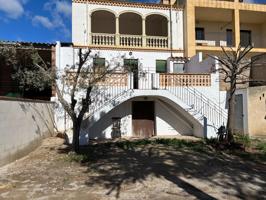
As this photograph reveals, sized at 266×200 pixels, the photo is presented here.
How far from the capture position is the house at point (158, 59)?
1627 centimetres

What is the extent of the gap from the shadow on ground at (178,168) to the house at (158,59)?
112 inches

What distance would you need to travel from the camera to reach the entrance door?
58.2 feet

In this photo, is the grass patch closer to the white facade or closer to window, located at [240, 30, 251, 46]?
the white facade

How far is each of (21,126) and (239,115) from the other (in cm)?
1132

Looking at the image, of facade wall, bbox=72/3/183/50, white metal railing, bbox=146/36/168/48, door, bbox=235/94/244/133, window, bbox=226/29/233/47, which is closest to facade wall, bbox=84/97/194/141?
door, bbox=235/94/244/133

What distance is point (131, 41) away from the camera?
21281mm

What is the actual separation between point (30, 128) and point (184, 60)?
11.6m

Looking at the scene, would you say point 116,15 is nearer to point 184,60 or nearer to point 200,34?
point 184,60

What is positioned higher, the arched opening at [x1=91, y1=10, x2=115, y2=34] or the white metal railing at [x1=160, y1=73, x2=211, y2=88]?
the arched opening at [x1=91, y1=10, x2=115, y2=34]

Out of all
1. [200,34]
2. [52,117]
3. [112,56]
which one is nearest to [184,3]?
[200,34]

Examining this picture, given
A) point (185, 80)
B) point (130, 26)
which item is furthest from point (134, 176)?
point (130, 26)

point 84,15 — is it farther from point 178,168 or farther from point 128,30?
point 178,168

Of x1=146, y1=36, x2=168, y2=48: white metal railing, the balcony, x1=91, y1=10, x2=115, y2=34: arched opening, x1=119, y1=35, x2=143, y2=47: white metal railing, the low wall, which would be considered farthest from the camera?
x1=91, y1=10, x2=115, y2=34: arched opening

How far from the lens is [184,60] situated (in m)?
21.0
